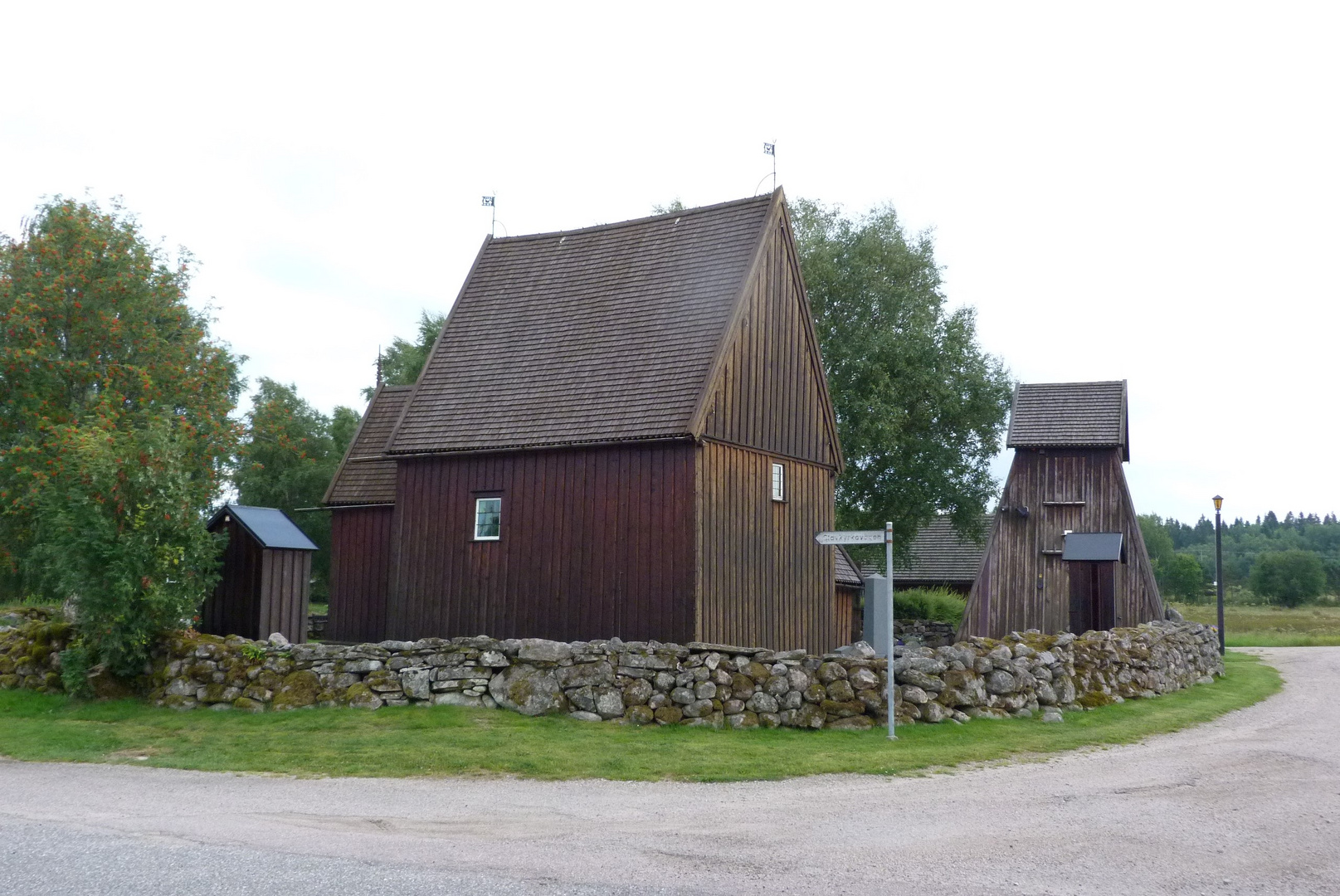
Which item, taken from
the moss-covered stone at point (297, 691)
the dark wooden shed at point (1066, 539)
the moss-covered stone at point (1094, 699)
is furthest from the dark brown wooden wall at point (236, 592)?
the dark wooden shed at point (1066, 539)

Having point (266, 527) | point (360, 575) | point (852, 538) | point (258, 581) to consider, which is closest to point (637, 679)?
point (852, 538)

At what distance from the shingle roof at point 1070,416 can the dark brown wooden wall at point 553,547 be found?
58.9 ft

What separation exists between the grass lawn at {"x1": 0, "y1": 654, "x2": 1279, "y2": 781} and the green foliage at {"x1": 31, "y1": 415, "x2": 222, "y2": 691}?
3.92ft

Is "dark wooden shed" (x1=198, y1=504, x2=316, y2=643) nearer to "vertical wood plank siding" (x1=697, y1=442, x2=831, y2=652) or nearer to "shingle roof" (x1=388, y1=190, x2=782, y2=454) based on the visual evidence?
"shingle roof" (x1=388, y1=190, x2=782, y2=454)

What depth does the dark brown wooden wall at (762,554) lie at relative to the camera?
64.6 ft

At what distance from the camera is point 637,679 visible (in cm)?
1691

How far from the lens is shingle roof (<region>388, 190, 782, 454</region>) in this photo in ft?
67.6

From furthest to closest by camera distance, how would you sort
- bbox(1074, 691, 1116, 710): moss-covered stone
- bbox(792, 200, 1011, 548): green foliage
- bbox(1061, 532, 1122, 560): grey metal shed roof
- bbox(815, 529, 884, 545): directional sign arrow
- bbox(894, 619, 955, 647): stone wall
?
bbox(894, 619, 955, 647): stone wall, bbox(792, 200, 1011, 548): green foliage, bbox(1061, 532, 1122, 560): grey metal shed roof, bbox(1074, 691, 1116, 710): moss-covered stone, bbox(815, 529, 884, 545): directional sign arrow

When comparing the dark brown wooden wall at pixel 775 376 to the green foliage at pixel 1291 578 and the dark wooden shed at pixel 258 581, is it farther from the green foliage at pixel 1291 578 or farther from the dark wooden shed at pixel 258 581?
the green foliage at pixel 1291 578

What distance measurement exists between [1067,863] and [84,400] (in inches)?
1046

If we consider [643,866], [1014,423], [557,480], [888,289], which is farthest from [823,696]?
[888,289]

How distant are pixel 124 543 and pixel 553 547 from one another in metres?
7.23

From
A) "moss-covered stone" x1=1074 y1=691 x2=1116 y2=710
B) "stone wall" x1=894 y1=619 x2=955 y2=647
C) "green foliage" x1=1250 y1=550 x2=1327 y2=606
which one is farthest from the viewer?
"green foliage" x1=1250 y1=550 x2=1327 y2=606

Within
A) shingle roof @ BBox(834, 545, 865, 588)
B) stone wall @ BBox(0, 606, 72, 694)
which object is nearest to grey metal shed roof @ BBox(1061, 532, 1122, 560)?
shingle roof @ BBox(834, 545, 865, 588)
